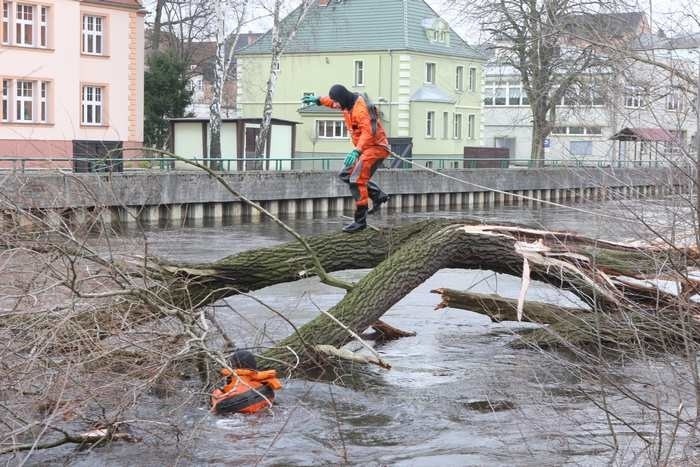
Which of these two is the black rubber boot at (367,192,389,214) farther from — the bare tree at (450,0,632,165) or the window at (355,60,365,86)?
the window at (355,60,365,86)

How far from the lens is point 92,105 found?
43875 millimetres

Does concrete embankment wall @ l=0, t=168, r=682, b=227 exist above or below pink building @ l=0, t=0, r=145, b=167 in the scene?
below

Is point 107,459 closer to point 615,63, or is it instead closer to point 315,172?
point 615,63

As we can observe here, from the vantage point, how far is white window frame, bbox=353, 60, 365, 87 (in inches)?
2297

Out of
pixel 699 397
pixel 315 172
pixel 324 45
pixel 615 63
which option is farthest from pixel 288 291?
pixel 324 45

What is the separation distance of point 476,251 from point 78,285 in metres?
4.58

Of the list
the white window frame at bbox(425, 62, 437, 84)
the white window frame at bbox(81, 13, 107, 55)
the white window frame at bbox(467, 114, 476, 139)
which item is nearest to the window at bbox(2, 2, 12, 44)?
the white window frame at bbox(81, 13, 107, 55)

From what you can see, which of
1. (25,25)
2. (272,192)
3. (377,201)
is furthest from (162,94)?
(377,201)

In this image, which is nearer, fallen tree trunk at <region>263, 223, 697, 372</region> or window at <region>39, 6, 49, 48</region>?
fallen tree trunk at <region>263, 223, 697, 372</region>

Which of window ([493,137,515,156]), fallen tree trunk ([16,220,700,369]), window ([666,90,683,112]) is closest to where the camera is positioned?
window ([666,90,683,112])

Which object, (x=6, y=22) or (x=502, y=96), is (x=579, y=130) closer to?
(x=6, y=22)

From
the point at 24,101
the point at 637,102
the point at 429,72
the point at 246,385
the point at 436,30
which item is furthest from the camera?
the point at 436,30

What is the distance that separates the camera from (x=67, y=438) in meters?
8.93

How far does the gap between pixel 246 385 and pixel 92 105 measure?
116 ft
